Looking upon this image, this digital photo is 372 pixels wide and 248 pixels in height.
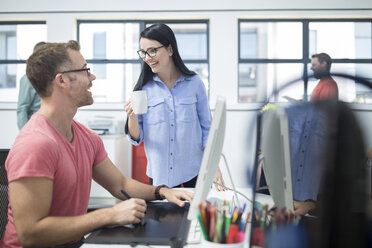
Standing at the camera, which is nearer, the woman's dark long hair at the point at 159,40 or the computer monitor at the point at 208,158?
the computer monitor at the point at 208,158

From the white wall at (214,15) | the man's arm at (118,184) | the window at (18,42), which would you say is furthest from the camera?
the window at (18,42)

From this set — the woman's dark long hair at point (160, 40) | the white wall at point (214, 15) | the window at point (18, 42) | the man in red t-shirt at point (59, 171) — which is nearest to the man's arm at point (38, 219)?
the man in red t-shirt at point (59, 171)

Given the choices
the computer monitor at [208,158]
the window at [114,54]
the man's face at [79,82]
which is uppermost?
the window at [114,54]

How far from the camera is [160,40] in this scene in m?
1.76

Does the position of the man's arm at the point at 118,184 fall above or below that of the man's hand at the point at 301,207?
below

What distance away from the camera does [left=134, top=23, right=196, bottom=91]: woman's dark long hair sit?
1.76 m

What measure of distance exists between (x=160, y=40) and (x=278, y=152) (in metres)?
1.08

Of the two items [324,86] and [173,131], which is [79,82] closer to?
[173,131]

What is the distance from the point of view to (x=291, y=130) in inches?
31.8

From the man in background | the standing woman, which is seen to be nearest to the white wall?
the man in background

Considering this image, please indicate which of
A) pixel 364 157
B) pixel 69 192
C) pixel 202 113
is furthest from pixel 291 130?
pixel 202 113

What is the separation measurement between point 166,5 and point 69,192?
374 cm

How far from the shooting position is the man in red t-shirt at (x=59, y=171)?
940 millimetres

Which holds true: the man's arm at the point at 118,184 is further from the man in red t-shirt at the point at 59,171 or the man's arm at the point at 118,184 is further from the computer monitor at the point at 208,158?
the computer monitor at the point at 208,158
